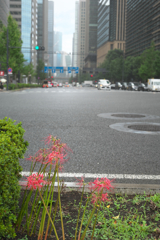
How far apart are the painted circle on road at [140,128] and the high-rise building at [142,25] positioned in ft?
296

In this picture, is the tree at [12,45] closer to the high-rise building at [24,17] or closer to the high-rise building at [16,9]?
the high-rise building at [24,17]

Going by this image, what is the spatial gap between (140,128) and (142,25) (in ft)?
377

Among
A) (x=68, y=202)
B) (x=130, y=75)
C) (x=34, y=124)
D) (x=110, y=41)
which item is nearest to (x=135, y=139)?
(x=34, y=124)

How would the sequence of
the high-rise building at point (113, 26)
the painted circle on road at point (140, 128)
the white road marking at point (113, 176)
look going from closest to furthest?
the white road marking at point (113, 176) < the painted circle on road at point (140, 128) < the high-rise building at point (113, 26)

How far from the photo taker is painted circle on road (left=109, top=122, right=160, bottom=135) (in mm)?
7160

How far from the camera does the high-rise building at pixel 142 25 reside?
100 m

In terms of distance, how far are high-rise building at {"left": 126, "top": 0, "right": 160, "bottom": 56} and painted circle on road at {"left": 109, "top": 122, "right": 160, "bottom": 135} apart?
90.2m

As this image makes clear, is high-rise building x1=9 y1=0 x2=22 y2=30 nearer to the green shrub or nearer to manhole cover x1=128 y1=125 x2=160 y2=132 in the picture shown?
manhole cover x1=128 y1=125 x2=160 y2=132

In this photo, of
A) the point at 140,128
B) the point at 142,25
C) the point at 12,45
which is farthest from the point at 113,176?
the point at 142,25

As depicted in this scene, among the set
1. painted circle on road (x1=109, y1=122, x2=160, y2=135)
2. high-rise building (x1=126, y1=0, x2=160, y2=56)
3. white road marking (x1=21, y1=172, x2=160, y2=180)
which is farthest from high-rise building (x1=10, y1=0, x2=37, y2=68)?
white road marking (x1=21, y1=172, x2=160, y2=180)

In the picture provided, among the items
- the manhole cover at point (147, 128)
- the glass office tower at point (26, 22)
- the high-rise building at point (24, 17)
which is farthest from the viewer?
the glass office tower at point (26, 22)

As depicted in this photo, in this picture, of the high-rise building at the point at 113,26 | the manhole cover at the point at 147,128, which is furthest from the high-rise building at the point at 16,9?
the manhole cover at the point at 147,128

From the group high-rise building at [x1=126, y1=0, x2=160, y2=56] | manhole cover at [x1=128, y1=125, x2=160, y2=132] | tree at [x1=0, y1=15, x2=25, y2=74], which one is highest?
high-rise building at [x1=126, y1=0, x2=160, y2=56]

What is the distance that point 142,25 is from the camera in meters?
115
